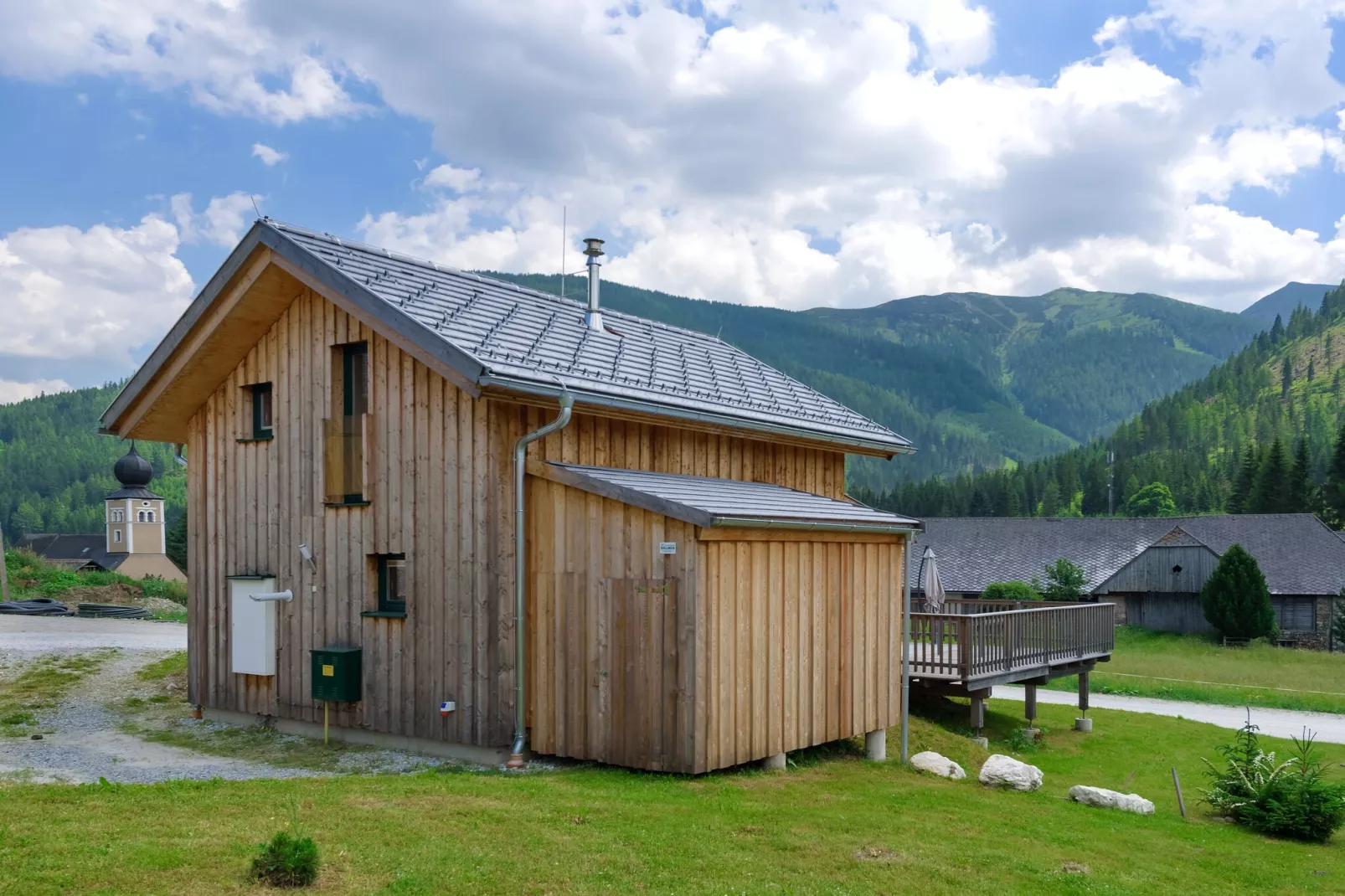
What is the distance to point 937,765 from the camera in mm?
13578

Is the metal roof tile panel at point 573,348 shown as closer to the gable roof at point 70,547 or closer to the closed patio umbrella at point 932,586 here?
the closed patio umbrella at point 932,586

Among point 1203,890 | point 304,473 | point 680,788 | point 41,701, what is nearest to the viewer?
point 1203,890

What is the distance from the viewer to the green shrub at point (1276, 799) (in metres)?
11.9

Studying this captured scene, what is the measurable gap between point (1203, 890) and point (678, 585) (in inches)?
205

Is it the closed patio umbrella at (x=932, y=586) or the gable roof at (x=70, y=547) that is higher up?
the closed patio umbrella at (x=932, y=586)

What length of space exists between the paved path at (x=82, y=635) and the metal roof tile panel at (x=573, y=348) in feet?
38.9

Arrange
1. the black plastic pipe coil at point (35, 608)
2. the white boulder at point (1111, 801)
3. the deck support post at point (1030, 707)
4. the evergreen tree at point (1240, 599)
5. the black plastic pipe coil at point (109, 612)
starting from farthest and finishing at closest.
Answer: the evergreen tree at point (1240, 599) < the black plastic pipe coil at point (109, 612) < the black plastic pipe coil at point (35, 608) < the deck support post at point (1030, 707) < the white boulder at point (1111, 801)

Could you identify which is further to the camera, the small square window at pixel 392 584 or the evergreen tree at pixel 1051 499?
the evergreen tree at pixel 1051 499

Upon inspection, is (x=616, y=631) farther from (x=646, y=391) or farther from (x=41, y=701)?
(x=41, y=701)

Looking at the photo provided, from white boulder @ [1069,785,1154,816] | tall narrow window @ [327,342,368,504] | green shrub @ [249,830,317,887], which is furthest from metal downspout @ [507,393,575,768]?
white boulder @ [1069,785,1154,816]

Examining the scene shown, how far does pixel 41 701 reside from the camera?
618 inches

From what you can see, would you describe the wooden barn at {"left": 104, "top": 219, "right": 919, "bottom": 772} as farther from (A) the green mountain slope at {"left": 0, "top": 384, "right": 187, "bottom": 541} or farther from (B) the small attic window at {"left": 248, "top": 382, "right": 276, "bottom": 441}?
(A) the green mountain slope at {"left": 0, "top": 384, "right": 187, "bottom": 541}

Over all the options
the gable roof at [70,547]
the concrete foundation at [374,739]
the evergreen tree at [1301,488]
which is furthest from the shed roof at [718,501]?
the gable roof at [70,547]

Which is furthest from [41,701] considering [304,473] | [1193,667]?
[1193,667]
